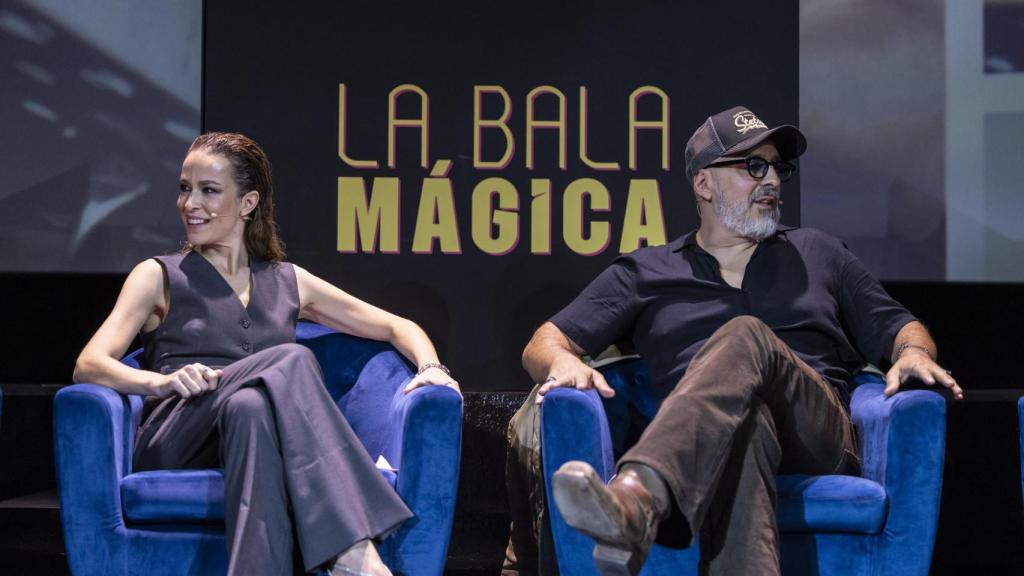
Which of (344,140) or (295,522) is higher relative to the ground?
(344,140)

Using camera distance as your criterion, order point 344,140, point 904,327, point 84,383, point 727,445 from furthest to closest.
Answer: point 344,140
point 904,327
point 84,383
point 727,445

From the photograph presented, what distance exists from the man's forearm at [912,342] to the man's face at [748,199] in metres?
0.45

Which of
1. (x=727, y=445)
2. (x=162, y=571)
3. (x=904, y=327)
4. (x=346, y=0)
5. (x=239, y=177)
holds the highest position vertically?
(x=346, y=0)

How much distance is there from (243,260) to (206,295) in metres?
0.22

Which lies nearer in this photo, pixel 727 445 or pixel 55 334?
pixel 727 445

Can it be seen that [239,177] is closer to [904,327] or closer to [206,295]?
[206,295]

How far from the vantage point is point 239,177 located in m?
3.32

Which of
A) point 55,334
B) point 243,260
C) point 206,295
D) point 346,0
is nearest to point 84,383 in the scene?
point 206,295

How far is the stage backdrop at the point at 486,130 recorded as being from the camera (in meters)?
4.06

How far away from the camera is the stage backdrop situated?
406 centimetres

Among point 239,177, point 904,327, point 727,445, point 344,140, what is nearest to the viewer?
point 727,445

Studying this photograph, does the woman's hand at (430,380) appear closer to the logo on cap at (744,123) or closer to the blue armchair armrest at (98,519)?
the blue armchair armrest at (98,519)

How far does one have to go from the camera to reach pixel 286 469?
2588mm

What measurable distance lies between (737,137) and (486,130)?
107cm
